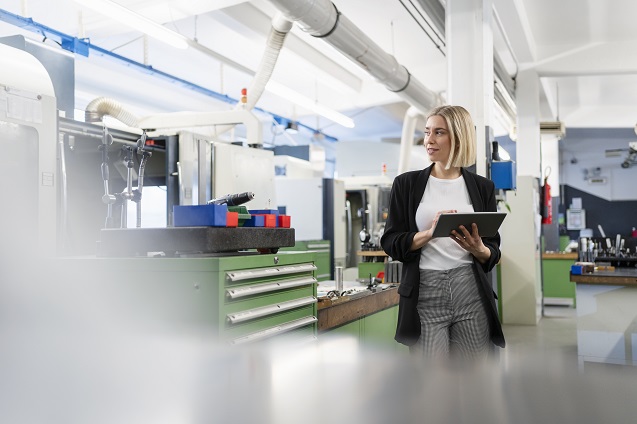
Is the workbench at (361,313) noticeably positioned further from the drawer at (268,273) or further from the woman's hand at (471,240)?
the woman's hand at (471,240)

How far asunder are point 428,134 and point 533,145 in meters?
6.98

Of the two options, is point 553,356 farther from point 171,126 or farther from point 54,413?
point 171,126

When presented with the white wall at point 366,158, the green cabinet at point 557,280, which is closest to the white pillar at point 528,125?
the green cabinet at point 557,280

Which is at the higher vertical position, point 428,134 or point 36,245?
point 428,134

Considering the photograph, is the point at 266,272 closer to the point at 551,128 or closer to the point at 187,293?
the point at 187,293

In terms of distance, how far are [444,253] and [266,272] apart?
2.12 ft

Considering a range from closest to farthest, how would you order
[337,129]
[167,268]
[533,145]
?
[167,268]
[533,145]
[337,129]

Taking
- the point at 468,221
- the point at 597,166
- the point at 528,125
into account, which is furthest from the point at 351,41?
the point at 597,166

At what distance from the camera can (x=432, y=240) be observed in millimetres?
1913

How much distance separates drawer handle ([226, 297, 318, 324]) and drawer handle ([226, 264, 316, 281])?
117mm

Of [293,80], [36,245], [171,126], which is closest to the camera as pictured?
[36,245]

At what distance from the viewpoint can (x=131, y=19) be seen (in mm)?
4477

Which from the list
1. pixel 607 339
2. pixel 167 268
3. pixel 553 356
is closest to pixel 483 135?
pixel 607 339

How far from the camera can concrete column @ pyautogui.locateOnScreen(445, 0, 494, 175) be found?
5008 mm
